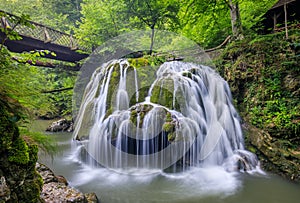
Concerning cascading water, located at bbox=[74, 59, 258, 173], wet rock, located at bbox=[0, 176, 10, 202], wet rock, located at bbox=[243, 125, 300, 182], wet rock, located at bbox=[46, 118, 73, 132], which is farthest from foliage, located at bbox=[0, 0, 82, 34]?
wet rock, located at bbox=[0, 176, 10, 202]

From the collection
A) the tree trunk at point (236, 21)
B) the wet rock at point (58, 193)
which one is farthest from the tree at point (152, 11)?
the wet rock at point (58, 193)

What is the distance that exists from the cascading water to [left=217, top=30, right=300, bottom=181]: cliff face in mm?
409

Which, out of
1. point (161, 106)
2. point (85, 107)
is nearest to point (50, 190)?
point (161, 106)

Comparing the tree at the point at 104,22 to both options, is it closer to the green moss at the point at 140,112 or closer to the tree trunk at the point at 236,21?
the tree trunk at the point at 236,21

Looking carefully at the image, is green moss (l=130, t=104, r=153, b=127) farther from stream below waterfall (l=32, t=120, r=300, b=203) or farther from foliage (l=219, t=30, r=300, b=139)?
foliage (l=219, t=30, r=300, b=139)

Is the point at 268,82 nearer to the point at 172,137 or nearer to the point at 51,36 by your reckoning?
the point at 172,137

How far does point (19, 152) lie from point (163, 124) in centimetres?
372

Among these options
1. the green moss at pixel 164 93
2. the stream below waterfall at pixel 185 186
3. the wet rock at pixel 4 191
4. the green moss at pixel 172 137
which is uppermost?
the green moss at pixel 164 93

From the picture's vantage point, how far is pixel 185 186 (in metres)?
4.11

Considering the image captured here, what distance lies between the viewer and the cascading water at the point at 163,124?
16.8 feet

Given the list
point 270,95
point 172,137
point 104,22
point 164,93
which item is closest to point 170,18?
point 104,22

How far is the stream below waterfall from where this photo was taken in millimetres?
3641

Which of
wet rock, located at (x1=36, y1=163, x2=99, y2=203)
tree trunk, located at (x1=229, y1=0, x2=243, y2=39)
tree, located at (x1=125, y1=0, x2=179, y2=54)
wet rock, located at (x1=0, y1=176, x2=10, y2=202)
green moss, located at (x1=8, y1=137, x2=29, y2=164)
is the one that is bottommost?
wet rock, located at (x1=36, y1=163, x2=99, y2=203)

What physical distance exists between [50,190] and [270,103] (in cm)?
573
